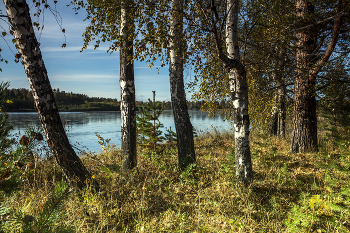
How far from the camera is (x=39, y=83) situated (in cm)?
334

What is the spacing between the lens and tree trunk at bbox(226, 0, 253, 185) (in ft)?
12.6

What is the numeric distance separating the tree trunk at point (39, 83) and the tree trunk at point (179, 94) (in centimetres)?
236

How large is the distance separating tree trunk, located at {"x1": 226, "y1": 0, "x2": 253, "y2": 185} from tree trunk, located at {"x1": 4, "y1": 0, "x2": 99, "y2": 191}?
9.75ft

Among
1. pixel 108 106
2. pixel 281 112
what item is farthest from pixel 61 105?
pixel 281 112

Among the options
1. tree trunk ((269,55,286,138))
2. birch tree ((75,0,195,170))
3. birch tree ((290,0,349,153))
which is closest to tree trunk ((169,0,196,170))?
birch tree ((75,0,195,170))

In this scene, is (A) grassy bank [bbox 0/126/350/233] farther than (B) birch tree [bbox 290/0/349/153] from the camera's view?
No

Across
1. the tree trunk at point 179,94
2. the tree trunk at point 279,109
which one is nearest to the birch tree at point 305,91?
the tree trunk at point 279,109

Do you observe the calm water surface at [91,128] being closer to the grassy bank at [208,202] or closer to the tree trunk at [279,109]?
the grassy bank at [208,202]

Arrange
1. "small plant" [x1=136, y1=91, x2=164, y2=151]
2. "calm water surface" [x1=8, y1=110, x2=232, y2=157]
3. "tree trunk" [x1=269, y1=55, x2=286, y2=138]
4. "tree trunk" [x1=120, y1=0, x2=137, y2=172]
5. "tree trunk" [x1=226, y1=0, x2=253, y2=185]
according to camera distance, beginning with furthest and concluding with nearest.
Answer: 1. "calm water surface" [x1=8, y1=110, x2=232, y2=157]
2. "tree trunk" [x1=269, y1=55, x2=286, y2=138]
3. "small plant" [x1=136, y1=91, x2=164, y2=151]
4. "tree trunk" [x1=120, y1=0, x2=137, y2=172]
5. "tree trunk" [x1=226, y1=0, x2=253, y2=185]

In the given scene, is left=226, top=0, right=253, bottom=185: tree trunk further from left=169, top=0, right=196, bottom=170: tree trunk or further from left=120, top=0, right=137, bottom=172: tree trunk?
left=120, top=0, right=137, bottom=172: tree trunk

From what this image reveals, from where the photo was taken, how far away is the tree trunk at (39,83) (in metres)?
3.20

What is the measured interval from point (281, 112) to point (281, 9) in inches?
177

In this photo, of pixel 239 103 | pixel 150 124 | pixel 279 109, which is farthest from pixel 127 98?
pixel 279 109

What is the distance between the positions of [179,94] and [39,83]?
2.89 metres
